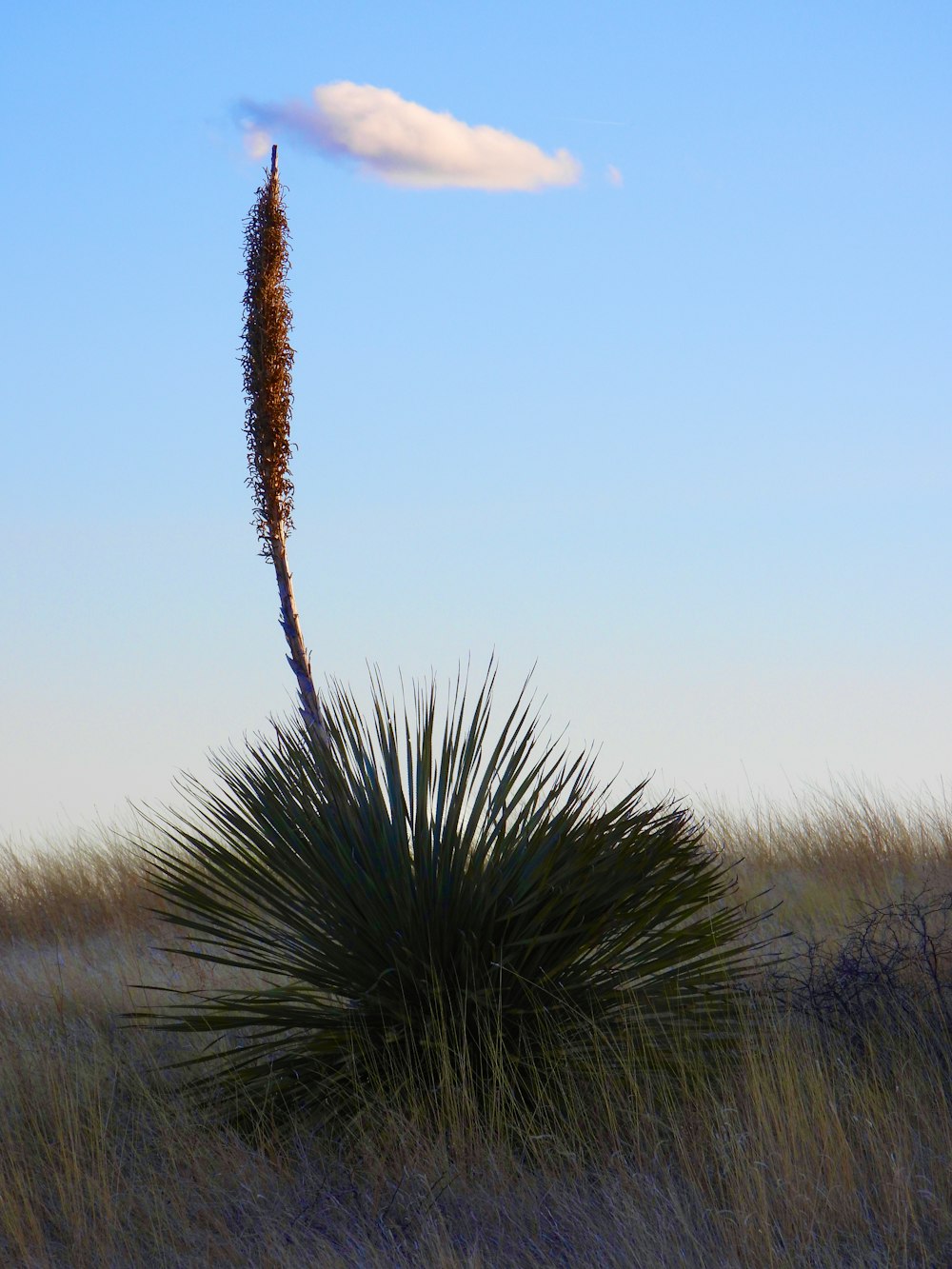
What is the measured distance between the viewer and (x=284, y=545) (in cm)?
Answer: 897

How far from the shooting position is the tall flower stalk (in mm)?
8875

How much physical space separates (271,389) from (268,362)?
20 cm

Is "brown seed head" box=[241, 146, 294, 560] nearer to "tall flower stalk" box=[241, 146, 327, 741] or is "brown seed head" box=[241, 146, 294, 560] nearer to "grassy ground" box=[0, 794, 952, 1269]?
"tall flower stalk" box=[241, 146, 327, 741]

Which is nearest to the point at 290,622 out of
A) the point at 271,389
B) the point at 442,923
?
the point at 271,389

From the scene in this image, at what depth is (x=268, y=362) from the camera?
9062mm

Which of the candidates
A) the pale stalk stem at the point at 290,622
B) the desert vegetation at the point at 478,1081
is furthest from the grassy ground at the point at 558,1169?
the pale stalk stem at the point at 290,622

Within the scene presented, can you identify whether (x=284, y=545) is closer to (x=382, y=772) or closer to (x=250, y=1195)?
(x=382, y=772)

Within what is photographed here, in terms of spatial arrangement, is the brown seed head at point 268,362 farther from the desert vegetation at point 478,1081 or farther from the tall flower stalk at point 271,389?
the desert vegetation at point 478,1081

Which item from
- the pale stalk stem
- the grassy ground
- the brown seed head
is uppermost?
the brown seed head

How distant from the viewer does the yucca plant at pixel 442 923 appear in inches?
209

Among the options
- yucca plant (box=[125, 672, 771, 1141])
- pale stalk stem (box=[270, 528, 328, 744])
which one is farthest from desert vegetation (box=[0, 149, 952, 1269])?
pale stalk stem (box=[270, 528, 328, 744])

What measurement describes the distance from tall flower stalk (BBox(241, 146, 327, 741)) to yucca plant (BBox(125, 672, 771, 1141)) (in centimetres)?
311

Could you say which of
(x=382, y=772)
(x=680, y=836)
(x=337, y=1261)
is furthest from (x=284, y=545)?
(x=337, y=1261)

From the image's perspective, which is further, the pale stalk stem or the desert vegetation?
the pale stalk stem
